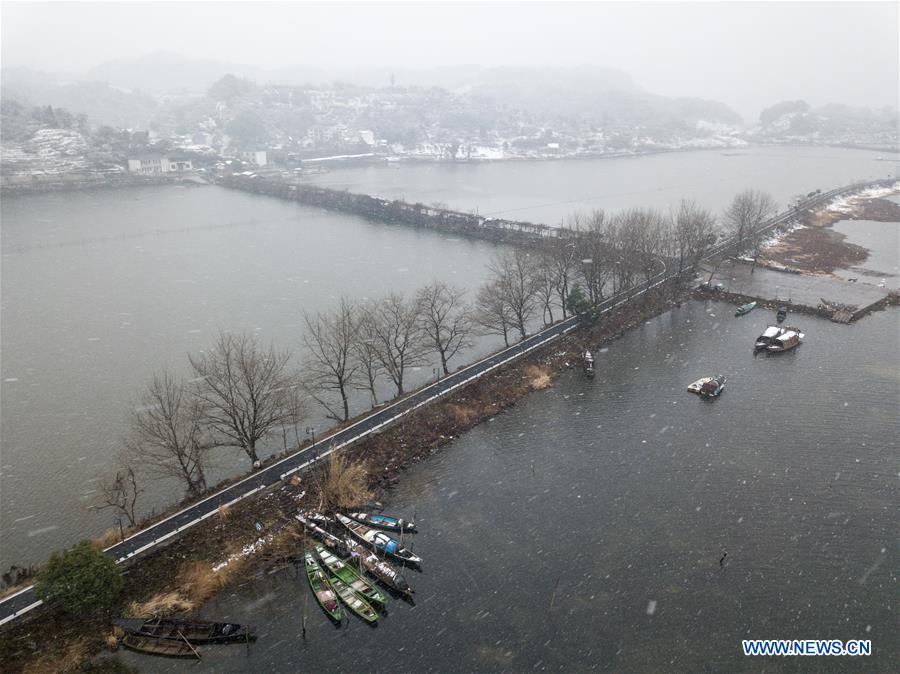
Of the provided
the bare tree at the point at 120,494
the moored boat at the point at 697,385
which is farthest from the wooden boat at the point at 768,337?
the bare tree at the point at 120,494

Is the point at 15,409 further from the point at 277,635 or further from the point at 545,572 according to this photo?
the point at 545,572

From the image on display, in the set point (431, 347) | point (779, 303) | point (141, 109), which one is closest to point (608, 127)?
point (141, 109)

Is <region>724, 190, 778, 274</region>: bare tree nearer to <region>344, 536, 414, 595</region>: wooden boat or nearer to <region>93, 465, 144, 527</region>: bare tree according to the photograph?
<region>344, 536, 414, 595</region>: wooden boat

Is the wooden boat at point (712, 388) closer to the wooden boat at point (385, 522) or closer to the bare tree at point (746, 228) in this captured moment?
the wooden boat at point (385, 522)

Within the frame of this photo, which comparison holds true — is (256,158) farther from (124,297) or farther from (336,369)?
(336,369)

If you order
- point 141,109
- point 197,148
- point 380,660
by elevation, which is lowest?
point 380,660

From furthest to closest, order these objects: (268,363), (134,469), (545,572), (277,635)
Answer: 1. (268,363)
2. (134,469)
3. (545,572)
4. (277,635)

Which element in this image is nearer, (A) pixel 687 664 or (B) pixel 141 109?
(A) pixel 687 664

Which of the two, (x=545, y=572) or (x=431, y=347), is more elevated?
(x=431, y=347)
